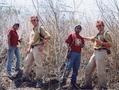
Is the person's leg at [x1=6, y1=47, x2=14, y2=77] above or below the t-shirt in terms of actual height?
below

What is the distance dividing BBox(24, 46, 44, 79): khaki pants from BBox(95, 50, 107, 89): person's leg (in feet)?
5.17

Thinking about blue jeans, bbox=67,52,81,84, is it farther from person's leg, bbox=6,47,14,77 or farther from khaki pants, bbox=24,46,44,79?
person's leg, bbox=6,47,14,77

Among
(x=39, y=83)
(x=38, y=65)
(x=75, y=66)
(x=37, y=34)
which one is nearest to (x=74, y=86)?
(x=75, y=66)

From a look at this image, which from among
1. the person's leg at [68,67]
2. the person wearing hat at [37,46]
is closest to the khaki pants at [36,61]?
the person wearing hat at [37,46]

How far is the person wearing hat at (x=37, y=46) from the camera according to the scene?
9852mm

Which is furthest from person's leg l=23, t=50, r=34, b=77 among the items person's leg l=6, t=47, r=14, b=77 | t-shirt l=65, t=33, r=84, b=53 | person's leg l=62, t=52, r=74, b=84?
t-shirt l=65, t=33, r=84, b=53

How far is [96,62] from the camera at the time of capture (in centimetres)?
971

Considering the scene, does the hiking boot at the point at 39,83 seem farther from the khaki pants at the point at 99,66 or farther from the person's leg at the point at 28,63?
the khaki pants at the point at 99,66

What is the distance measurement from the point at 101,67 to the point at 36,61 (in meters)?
1.79

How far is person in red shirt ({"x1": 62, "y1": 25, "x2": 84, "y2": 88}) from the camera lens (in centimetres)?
975

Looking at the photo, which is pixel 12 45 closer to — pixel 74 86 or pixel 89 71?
pixel 74 86

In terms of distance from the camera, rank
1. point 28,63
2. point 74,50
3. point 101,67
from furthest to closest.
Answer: point 28,63
point 74,50
point 101,67

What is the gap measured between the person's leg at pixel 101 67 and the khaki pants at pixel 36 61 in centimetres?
158

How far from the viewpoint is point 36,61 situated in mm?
10102
